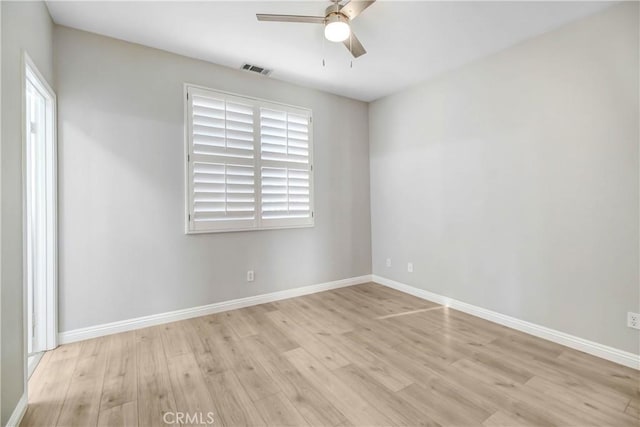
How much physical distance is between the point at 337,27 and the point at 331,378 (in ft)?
8.30

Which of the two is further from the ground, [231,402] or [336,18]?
[336,18]

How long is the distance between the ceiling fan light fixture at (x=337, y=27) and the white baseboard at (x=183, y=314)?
2.90 m

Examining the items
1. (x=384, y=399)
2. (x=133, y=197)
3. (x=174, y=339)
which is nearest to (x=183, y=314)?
(x=174, y=339)

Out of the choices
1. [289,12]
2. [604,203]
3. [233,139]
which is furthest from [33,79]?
[604,203]

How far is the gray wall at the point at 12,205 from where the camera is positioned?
1.53 m

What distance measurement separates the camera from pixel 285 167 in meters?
3.75

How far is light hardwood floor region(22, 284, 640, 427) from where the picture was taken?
171cm

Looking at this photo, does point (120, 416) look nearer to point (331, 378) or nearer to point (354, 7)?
point (331, 378)

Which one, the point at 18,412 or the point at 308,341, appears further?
the point at 308,341

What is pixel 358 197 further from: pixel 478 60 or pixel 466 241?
pixel 478 60

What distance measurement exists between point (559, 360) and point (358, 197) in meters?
2.91

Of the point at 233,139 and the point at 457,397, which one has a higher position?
the point at 233,139

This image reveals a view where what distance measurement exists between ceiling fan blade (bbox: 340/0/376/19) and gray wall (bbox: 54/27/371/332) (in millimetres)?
1749

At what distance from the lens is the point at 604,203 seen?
7.62 feet
